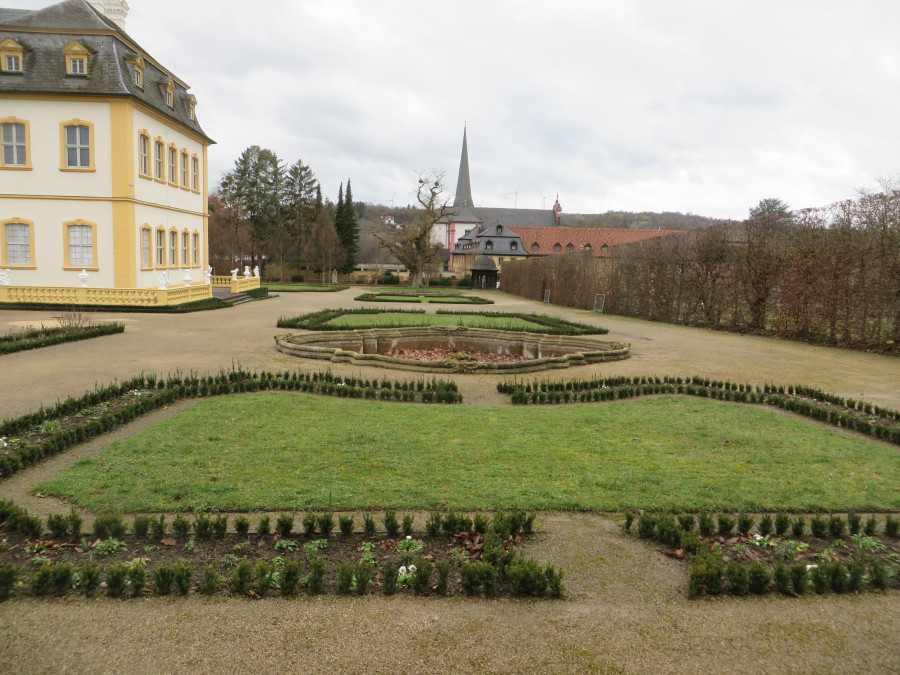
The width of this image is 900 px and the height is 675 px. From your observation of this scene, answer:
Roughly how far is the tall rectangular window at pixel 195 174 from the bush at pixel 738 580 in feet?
114

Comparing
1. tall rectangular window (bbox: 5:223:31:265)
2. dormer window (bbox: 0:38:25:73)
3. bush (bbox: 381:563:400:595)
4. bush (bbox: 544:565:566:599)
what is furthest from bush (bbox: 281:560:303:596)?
dormer window (bbox: 0:38:25:73)

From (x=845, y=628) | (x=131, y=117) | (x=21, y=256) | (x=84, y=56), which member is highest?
(x=84, y=56)

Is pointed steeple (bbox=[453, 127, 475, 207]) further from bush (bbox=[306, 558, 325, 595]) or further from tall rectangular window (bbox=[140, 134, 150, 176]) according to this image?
bush (bbox=[306, 558, 325, 595])

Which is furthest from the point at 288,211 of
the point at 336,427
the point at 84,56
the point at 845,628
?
the point at 845,628

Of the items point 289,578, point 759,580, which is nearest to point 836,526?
point 759,580

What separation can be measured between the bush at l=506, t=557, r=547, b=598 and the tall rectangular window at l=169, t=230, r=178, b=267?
30.3 m

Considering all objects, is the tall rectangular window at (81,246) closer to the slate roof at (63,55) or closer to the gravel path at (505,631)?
the slate roof at (63,55)

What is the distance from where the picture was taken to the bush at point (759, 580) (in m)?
4.19

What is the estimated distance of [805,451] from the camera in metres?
7.51

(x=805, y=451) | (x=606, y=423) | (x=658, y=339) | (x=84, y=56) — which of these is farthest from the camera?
(x=84, y=56)

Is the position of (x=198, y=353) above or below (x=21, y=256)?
below

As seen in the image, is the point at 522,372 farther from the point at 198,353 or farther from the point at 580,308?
the point at 580,308

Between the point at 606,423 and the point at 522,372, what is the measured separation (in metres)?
4.84

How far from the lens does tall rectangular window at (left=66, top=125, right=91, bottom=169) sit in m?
25.3
